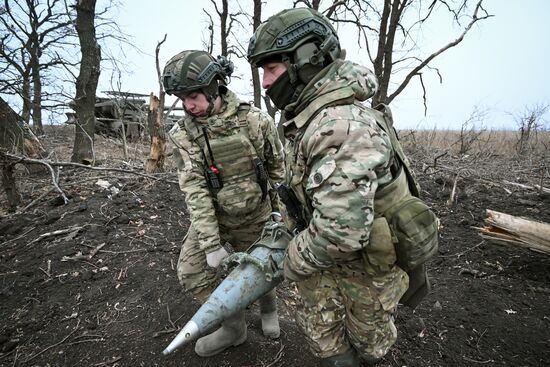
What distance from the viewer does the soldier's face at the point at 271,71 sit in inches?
66.0

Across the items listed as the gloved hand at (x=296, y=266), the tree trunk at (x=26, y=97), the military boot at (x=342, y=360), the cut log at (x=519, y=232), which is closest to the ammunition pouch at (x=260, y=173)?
the gloved hand at (x=296, y=266)

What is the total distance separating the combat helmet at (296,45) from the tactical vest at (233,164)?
795mm

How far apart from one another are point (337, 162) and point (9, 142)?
248 inches

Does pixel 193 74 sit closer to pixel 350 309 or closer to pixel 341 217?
pixel 341 217

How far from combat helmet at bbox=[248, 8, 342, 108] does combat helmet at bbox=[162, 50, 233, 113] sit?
68 centimetres

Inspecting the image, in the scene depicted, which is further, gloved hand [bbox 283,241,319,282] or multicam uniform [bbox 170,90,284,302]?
multicam uniform [bbox 170,90,284,302]

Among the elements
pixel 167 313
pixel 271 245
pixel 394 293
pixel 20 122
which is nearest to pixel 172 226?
pixel 167 313

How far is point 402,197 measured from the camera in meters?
1.59

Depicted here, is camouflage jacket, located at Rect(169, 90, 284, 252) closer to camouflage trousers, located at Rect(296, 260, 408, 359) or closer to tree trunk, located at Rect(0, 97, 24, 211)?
camouflage trousers, located at Rect(296, 260, 408, 359)

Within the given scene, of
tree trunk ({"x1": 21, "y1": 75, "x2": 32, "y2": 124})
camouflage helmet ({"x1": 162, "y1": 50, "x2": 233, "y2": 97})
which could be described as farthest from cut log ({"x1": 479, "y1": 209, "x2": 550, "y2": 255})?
tree trunk ({"x1": 21, "y1": 75, "x2": 32, "y2": 124})

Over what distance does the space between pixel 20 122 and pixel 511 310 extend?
812cm

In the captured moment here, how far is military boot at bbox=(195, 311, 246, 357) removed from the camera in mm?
2465

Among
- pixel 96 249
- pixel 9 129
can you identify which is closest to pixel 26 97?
pixel 9 129

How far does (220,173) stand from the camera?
245 cm
